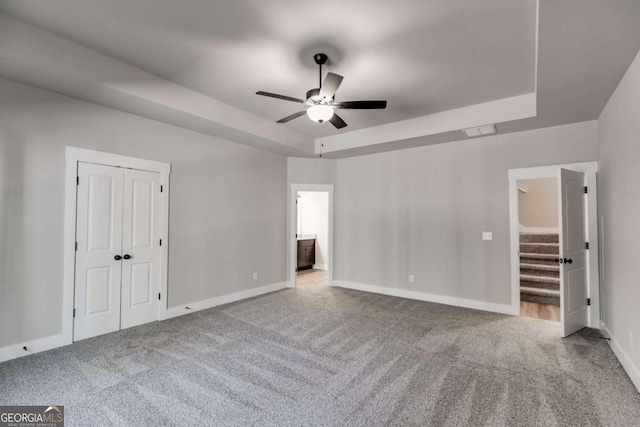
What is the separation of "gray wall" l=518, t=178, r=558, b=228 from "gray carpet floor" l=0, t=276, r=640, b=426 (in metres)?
4.27

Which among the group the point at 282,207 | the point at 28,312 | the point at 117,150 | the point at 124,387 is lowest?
the point at 124,387

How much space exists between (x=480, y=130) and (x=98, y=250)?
530cm

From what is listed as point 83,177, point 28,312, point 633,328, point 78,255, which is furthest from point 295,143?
point 633,328

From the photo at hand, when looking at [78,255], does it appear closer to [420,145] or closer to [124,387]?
[124,387]

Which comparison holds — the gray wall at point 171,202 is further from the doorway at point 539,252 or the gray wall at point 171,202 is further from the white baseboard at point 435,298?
the doorway at point 539,252

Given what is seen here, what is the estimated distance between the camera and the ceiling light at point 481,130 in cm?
421

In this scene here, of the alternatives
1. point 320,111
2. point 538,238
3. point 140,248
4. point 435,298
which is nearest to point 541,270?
point 538,238

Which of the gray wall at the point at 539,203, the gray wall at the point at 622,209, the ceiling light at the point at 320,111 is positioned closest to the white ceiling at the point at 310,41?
the ceiling light at the point at 320,111

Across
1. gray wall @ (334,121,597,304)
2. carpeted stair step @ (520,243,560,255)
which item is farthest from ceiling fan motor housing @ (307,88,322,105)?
carpeted stair step @ (520,243,560,255)

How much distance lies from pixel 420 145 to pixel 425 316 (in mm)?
2856

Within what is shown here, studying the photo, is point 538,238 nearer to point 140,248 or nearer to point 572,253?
point 572,253

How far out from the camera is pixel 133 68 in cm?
321

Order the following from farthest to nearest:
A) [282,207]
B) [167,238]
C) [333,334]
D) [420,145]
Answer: [282,207]
[420,145]
[167,238]
[333,334]

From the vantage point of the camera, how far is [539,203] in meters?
7.36
